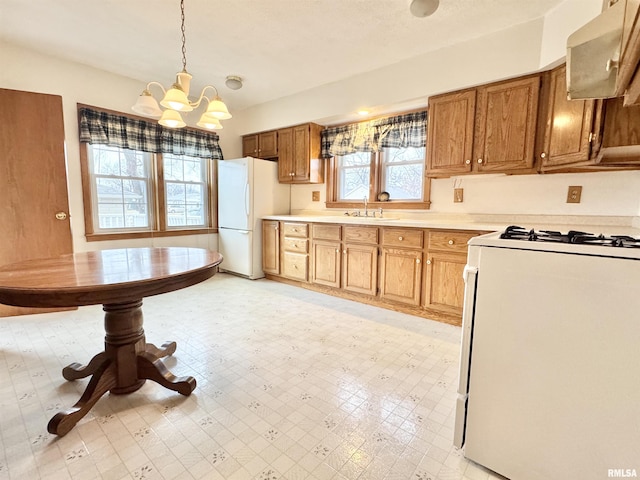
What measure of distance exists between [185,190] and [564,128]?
13.7 ft

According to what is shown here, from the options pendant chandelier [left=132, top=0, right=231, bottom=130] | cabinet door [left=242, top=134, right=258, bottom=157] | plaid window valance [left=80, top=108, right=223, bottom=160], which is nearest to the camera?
pendant chandelier [left=132, top=0, right=231, bottom=130]

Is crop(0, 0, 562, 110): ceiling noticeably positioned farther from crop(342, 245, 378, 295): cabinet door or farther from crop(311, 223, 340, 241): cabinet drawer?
crop(342, 245, 378, 295): cabinet door

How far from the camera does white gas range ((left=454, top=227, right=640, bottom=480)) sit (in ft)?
3.08

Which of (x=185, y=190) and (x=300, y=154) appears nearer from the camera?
(x=300, y=154)

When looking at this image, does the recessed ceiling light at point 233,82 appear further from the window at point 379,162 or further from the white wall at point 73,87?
the window at point 379,162

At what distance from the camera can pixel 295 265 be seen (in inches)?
152

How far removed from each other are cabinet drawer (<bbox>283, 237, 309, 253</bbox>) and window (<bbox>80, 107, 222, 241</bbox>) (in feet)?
4.45

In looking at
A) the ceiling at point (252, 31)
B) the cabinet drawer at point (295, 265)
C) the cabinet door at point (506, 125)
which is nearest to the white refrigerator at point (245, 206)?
the cabinet drawer at point (295, 265)

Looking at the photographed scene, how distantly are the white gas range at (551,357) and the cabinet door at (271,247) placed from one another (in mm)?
3035

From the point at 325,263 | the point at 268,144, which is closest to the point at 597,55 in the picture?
the point at 325,263

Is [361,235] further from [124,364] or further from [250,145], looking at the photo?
[250,145]

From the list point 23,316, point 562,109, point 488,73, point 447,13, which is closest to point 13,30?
point 23,316

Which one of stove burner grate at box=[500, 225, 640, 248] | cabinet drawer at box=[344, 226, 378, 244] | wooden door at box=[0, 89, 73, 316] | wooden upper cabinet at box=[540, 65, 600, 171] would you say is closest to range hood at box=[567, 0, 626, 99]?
stove burner grate at box=[500, 225, 640, 248]

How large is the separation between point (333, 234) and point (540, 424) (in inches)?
100
